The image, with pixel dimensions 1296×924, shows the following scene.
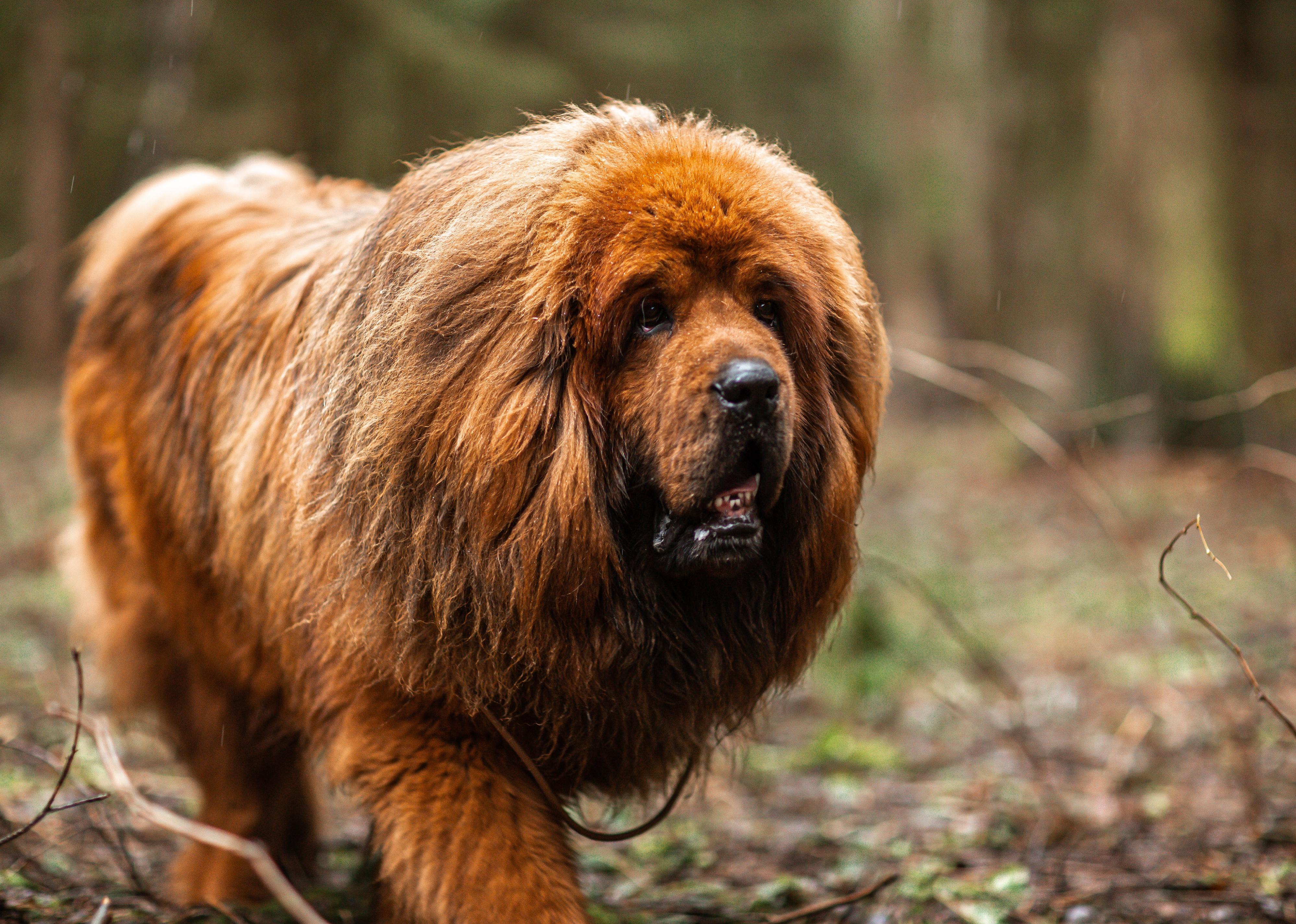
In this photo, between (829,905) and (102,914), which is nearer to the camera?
(102,914)

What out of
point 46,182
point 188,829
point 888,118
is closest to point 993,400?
point 188,829

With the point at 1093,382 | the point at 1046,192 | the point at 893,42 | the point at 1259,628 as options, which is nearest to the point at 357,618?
the point at 1259,628

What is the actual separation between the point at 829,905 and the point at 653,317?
71.0 inches

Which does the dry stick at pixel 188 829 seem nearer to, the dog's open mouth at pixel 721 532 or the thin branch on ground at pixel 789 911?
the dog's open mouth at pixel 721 532

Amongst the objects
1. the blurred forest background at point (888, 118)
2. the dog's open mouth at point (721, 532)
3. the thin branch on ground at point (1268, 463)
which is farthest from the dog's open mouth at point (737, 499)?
the blurred forest background at point (888, 118)

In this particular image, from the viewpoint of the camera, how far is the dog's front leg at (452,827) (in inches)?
103

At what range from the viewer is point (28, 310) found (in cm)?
1540

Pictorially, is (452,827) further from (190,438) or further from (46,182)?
(46,182)

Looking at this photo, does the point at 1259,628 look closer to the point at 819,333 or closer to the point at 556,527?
the point at 819,333

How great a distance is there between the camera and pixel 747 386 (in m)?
2.51

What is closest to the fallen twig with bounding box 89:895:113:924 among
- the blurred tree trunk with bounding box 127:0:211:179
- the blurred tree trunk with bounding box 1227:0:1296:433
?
the blurred tree trunk with bounding box 127:0:211:179

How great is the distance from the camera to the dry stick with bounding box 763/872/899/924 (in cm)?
320

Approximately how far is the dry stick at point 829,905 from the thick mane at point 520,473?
0.57 metres

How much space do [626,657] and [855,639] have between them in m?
4.03
